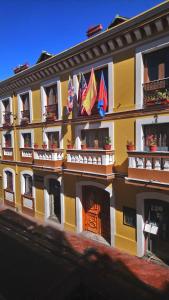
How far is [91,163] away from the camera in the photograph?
494 inches

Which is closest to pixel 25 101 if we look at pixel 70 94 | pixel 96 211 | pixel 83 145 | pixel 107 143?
pixel 70 94

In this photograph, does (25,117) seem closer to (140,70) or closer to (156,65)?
(140,70)

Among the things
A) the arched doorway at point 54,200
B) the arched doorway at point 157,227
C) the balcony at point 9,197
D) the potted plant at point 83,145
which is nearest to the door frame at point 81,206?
the arched doorway at point 157,227

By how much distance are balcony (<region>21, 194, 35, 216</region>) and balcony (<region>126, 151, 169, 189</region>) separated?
31.9 feet

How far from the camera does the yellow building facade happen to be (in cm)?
1032

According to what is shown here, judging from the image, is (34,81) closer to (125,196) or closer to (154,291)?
(125,196)

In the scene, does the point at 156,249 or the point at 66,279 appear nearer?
the point at 66,279

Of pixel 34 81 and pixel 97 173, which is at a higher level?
pixel 34 81

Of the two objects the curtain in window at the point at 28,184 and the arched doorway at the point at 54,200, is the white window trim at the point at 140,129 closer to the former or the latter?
the arched doorway at the point at 54,200

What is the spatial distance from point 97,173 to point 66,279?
192 inches

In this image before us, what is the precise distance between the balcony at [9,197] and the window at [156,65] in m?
14.8

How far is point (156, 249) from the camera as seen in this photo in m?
11.5

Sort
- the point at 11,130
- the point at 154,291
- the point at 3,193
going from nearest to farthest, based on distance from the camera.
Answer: the point at 154,291
the point at 11,130
the point at 3,193

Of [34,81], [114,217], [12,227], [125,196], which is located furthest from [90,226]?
[34,81]
